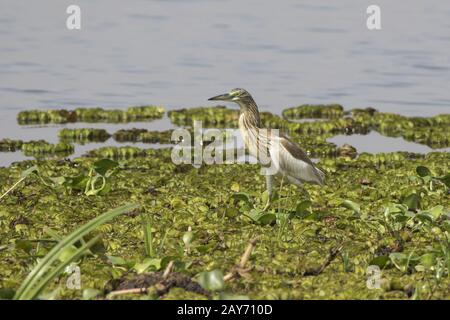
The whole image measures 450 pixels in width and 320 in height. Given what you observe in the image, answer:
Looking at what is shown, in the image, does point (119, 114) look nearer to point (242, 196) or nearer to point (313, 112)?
point (313, 112)

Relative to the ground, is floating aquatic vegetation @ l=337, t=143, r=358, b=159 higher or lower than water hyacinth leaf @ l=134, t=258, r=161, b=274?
higher

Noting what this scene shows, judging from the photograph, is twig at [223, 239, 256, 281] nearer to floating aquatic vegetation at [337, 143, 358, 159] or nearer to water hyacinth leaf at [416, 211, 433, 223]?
water hyacinth leaf at [416, 211, 433, 223]

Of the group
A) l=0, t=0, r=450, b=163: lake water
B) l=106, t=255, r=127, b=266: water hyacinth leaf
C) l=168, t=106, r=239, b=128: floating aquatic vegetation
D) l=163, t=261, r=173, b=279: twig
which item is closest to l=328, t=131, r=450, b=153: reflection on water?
l=0, t=0, r=450, b=163: lake water

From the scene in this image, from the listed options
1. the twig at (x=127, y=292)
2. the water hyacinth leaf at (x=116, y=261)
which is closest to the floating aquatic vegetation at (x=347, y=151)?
the water hyacinth leaf at (x=116, y=261)

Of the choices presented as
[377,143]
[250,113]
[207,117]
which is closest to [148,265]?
[250,113]

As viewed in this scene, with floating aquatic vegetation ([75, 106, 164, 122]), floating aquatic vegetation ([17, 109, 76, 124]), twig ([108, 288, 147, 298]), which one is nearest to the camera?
twig ([108, 288, 147, 298])

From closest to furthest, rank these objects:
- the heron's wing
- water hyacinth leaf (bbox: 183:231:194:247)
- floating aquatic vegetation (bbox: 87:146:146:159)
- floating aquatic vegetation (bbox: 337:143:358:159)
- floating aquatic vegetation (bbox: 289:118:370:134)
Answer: water hyacinth leaf (bbox: 183:231:194:247)
the heron's wing
floating aquatic vegetation (bbox: 87:146:146:159)
floating aquatic vegetation (bbox: 337:143:358:159)
floating aquatic vegetation (bbox: 289:118:370:134)

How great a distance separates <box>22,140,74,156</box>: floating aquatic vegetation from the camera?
11781 millimetres

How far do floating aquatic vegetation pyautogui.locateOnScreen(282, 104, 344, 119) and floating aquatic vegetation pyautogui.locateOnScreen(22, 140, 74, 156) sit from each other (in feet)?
11.0

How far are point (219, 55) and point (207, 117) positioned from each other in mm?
5226

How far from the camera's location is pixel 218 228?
7941 millimetres

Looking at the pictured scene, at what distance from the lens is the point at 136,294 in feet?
19.9

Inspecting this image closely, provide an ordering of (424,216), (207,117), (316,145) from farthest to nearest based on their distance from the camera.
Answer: (207,117)
(316,145)
(424,216)
